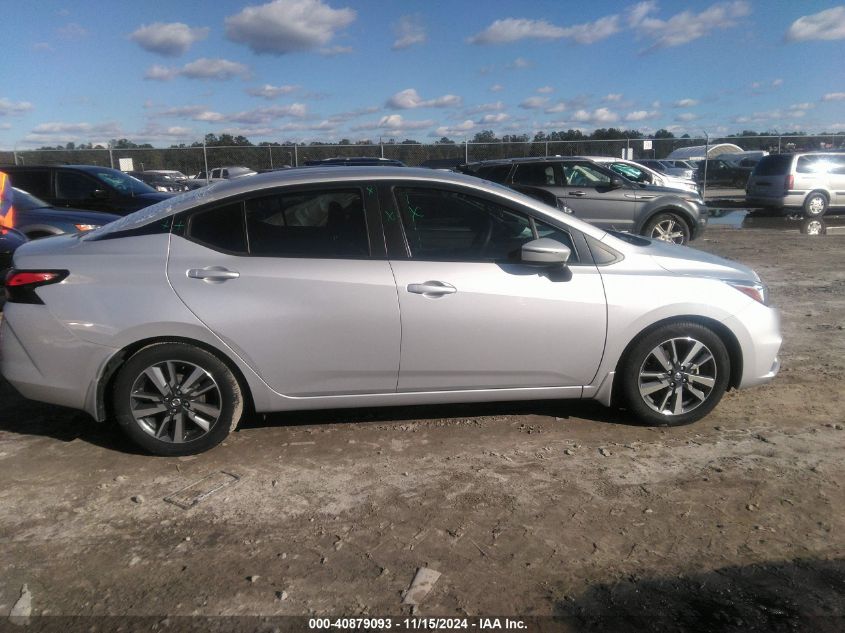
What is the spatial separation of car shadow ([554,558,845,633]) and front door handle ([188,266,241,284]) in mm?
2484

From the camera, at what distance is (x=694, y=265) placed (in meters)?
4.45

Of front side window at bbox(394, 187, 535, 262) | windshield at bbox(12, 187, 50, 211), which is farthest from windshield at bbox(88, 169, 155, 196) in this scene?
front side window at bbox(394, 187, 535, 262)

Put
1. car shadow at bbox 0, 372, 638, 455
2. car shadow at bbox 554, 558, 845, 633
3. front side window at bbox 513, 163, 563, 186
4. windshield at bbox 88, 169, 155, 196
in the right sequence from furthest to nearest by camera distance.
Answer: front side window at bbox 513, 163, 563, 186 < windshield at bbox 88, 169, 155, 196 < car shadow at bbox 0, 372, 638, 455 < car shadow at bbox 554, 558, 845, 633

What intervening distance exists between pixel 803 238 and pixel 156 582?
14.0 metres

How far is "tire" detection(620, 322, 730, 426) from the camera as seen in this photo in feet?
14.0

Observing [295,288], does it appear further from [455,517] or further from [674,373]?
[674,373]

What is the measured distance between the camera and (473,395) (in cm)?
425

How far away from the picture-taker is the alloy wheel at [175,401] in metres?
3.96

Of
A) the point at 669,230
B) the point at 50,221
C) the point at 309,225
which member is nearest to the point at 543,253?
the point at 309,225

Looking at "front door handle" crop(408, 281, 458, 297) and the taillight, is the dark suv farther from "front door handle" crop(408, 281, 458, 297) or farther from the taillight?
the taillight

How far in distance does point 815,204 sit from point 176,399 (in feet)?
66.2

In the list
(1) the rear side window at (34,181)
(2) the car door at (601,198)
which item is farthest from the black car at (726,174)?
(1) the rear side window at (34,181)

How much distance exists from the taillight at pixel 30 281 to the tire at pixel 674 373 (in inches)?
135

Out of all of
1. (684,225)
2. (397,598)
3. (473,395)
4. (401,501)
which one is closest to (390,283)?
(473,395)
